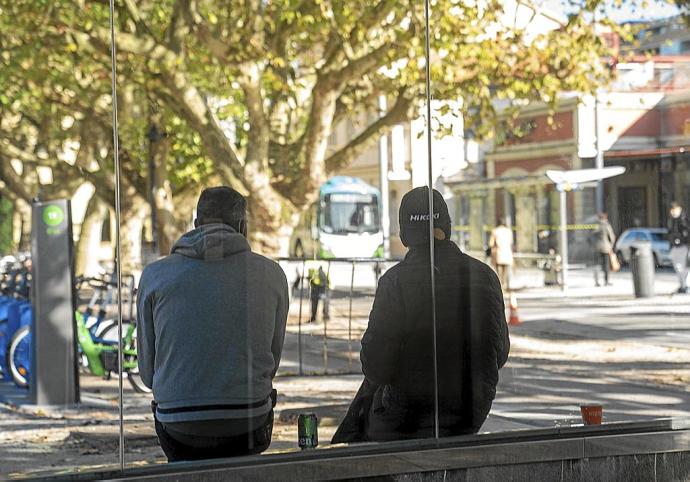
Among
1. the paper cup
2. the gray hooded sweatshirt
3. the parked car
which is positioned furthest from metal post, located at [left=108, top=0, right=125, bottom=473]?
the parked car

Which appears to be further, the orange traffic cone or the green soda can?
the orange traffic cone

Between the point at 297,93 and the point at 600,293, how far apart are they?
1.92m

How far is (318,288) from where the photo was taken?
6992 millimetres

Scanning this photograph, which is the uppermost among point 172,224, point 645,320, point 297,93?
point 297,93

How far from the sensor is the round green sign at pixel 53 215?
898 centimetres

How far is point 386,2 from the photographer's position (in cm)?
799

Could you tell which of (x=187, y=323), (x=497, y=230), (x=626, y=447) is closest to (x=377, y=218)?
(x=497, y=230)

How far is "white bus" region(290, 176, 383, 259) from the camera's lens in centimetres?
700

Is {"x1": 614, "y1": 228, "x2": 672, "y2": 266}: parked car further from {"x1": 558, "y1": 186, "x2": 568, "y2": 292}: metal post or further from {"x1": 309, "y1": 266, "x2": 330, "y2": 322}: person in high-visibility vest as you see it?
{"x1": 309, "y1": 266, "x2": 330, "y2": 322}: person in high-visibility vest

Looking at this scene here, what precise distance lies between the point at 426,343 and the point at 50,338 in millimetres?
6138

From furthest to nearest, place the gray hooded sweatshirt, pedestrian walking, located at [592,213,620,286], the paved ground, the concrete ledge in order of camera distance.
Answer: pedestrian walking, located at [592,213,620,286]
the paved ground
the concrete ledge
the gray hooded sweatshirt

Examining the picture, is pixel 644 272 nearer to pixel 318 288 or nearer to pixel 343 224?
pixel 343 224

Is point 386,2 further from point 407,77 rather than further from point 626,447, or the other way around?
point 626,447

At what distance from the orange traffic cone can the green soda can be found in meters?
1.07
